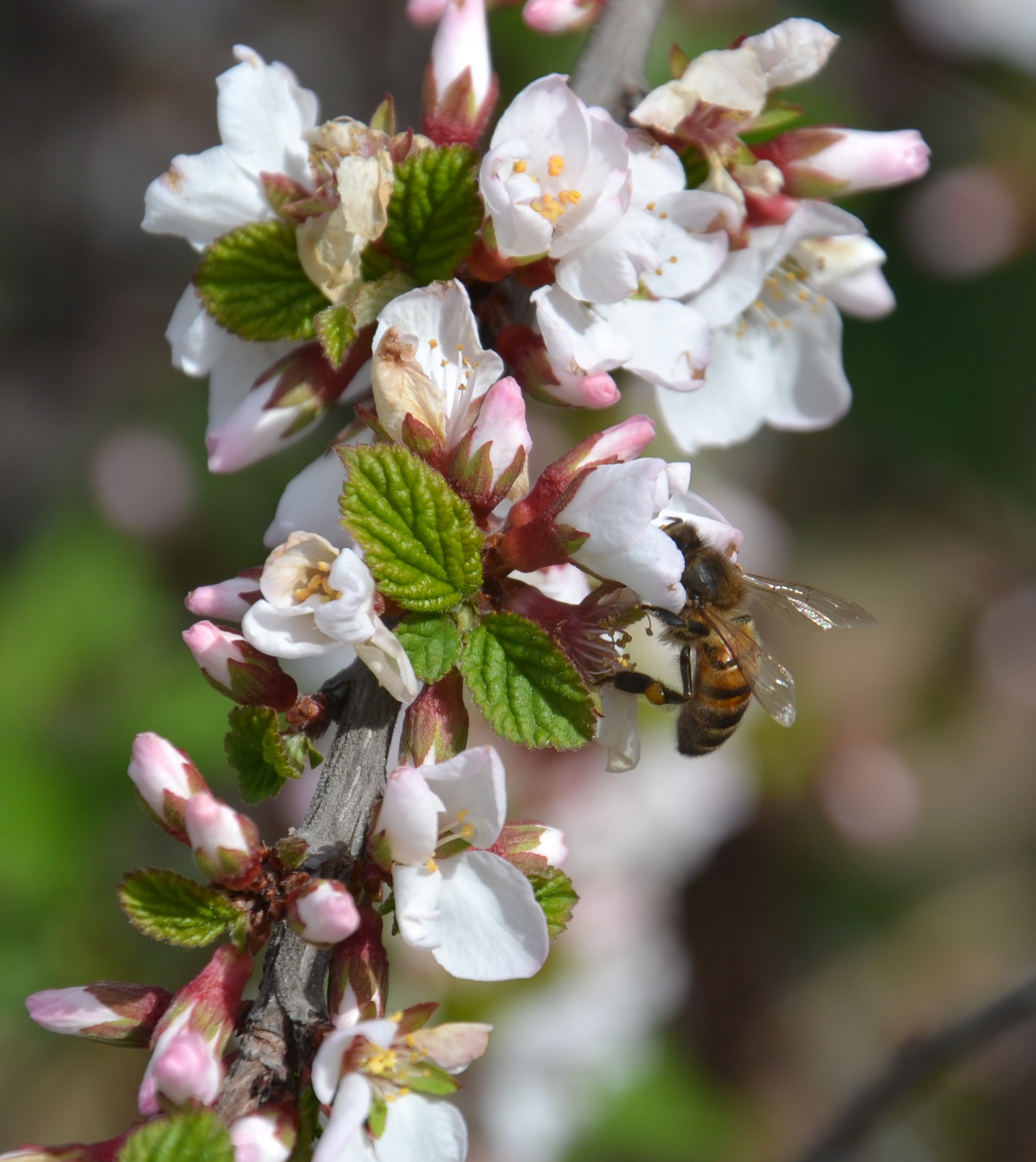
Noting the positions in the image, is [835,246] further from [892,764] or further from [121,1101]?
[121,1101]

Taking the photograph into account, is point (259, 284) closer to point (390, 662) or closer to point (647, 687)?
point (390, 662)

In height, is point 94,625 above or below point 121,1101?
above

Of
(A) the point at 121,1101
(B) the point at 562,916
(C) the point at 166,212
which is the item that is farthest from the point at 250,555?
(B) the point at 562,916

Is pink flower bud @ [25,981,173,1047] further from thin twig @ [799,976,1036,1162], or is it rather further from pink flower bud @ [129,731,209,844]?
thin twig @ [799,976,1036,1162]

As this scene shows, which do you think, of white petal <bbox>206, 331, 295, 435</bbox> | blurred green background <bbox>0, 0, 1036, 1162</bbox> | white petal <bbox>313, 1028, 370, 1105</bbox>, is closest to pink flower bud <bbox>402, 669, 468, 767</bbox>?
white petal <bbox>313, 1028, 370, 1105</bbox>

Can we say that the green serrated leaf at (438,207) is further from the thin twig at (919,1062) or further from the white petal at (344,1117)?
the thin twig at (919,1062)

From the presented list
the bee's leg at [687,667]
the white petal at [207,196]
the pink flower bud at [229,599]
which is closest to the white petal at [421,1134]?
the pink flower bud at [229,599]
